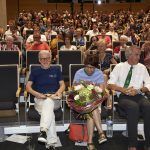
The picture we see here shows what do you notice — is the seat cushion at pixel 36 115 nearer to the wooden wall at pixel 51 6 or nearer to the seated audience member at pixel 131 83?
the seated audience member at pixel 131 83

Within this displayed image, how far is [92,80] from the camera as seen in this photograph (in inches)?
184

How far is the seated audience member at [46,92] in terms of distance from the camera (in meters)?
4.30

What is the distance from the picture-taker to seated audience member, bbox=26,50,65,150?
14.1 ft

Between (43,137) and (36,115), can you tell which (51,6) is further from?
(43,137)

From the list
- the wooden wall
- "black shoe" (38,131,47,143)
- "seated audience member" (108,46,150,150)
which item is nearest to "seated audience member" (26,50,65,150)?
"black shoe" (38,131,47,143)

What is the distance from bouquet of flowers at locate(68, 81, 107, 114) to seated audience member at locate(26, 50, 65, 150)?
339 millimetres

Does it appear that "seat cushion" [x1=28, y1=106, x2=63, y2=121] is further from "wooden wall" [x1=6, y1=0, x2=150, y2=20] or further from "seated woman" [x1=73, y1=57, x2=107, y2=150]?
"wooden wall" [x1=6, y1=0, x2=150, y2=20]

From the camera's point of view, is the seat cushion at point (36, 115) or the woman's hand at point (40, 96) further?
the woman's hand at point (40, 96)

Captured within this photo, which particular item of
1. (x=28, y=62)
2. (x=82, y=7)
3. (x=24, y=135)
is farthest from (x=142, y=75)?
(x=82, y=7)

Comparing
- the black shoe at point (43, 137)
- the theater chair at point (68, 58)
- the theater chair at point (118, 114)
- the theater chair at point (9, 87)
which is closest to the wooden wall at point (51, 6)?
the theater chair at point (68, 58)

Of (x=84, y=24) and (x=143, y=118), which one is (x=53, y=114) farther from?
(x=84, y=24)

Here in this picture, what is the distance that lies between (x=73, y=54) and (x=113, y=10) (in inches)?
892

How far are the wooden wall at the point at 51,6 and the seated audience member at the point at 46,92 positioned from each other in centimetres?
2253

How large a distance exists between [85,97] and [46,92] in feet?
2.65
